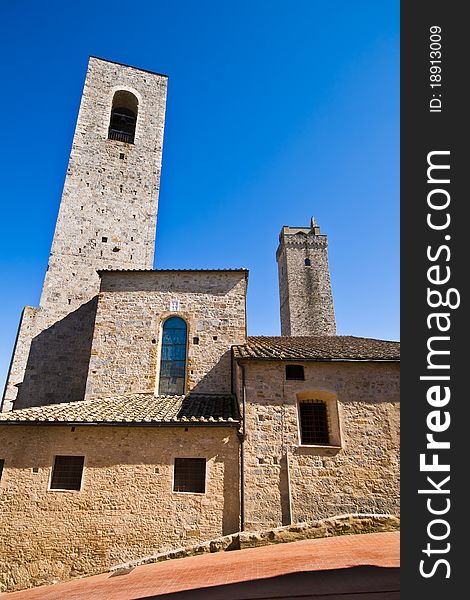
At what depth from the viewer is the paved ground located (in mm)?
4691

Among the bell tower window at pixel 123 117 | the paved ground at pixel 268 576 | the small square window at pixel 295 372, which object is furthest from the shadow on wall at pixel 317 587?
the bell tower window at pixel 123 117

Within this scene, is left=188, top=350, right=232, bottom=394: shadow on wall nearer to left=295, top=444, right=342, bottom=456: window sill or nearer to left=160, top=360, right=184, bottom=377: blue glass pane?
left=160, top=360, right=184, bottom=377: blue glass pane

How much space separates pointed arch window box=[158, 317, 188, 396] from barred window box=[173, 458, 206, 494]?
3318mm

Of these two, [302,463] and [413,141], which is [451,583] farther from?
[302,463]

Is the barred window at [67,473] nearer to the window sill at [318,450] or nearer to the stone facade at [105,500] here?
the stone facade at [105,500]

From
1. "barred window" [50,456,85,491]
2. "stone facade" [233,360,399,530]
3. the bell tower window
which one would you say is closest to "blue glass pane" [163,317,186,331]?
"stone facade" [233,360,399,530]

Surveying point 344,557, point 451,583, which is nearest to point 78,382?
point 344,557

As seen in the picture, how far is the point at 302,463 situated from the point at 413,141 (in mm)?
8377

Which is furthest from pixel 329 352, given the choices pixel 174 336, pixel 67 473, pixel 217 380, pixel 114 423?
pixel 67 473

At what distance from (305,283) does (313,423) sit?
24869mm

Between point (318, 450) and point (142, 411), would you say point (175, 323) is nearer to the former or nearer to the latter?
point (142, 411)

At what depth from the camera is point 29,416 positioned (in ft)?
31.0

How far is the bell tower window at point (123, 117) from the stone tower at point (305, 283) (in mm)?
19295

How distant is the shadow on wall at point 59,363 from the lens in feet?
44.7
